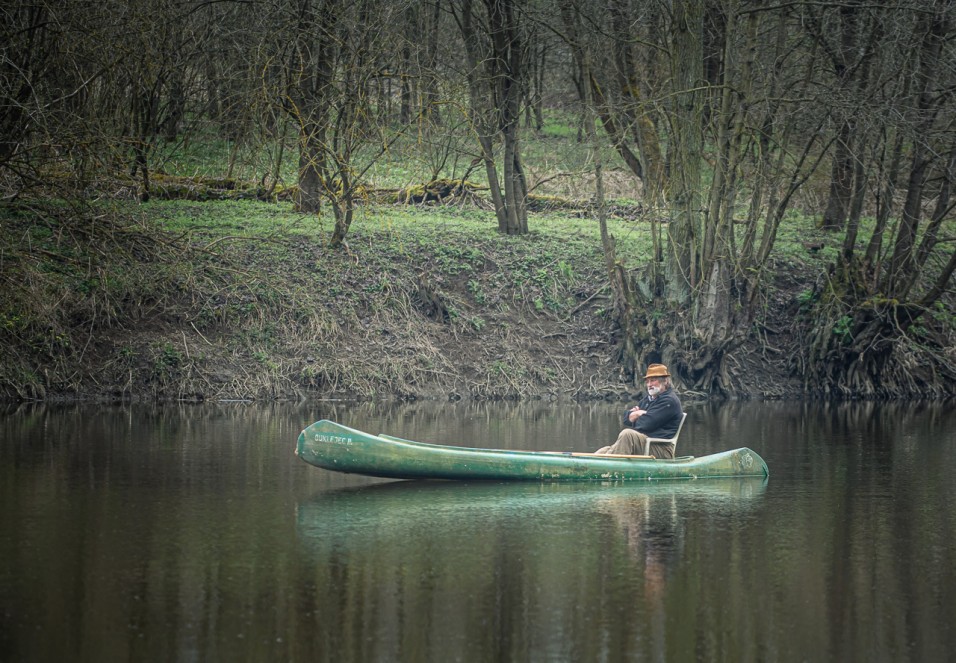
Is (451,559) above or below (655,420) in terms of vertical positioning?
below

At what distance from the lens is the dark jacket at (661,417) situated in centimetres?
1337

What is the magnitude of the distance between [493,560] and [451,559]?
32 centimetres

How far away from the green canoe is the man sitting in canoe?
294 mm

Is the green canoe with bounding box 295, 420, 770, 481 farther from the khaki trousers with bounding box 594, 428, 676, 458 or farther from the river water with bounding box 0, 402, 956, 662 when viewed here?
the khaki trousers with bounding box 594, 428, 676, 458

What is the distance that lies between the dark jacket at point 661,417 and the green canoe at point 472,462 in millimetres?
355

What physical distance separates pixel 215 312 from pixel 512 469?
1016 centimetres

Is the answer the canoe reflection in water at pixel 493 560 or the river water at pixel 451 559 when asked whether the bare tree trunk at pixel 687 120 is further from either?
the canoe reflection in water at pixel 493 560

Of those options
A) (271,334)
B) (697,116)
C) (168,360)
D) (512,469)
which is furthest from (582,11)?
(512,469)

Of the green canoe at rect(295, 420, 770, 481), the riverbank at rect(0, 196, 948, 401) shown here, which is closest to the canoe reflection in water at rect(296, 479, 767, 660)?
the green canoe at rect(295, 420, 770, 481)

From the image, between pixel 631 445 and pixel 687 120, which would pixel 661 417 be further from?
pixel 687 120

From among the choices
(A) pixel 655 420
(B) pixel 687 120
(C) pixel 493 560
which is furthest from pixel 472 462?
(B) pixel 687 120

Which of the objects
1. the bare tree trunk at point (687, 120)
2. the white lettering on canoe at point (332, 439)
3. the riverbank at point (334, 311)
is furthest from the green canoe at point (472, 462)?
the bare tree trunk at point (687, 120)

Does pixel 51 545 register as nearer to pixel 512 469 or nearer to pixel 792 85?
pixel 512 469

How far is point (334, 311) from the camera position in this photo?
22.5 m
